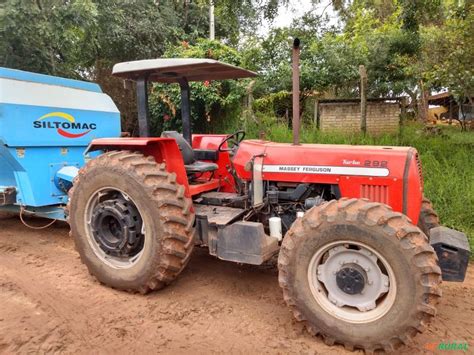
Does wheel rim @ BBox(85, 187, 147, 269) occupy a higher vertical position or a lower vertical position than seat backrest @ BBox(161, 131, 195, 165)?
lower

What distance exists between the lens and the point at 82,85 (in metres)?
5.29

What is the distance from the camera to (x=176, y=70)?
351cm

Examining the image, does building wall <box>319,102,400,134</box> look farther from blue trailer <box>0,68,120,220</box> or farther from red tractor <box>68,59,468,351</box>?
blue trailer <box>0,68,120,220</box>

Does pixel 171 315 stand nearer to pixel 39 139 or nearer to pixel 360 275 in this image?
pixel 360 275

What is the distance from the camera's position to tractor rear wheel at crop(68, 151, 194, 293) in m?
3.05

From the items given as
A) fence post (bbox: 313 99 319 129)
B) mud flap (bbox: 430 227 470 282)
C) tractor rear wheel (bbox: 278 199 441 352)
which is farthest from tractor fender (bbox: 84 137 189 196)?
fence post (bbox: 313 99 319 129)

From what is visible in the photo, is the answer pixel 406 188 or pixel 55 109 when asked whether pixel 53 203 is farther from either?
pixel 406 188

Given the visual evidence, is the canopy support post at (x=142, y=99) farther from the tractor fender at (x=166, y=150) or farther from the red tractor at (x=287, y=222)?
the tractor fender at (x=166, y=150)

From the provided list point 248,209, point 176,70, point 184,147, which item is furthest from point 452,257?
point 176,70

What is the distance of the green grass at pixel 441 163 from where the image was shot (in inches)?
192

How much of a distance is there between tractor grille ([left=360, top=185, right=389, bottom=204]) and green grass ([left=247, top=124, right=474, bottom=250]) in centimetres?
200

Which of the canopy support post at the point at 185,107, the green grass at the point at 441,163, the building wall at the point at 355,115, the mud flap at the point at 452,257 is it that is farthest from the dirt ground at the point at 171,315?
the building wall at the point at 355,115

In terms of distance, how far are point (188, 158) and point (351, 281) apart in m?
2.01

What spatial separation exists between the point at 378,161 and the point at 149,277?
2058mm
